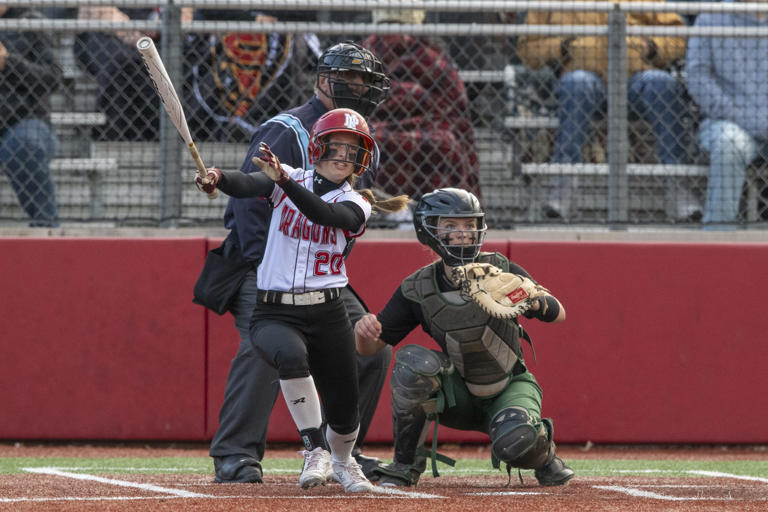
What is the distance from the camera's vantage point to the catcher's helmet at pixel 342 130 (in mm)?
4324

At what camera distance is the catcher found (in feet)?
14.7

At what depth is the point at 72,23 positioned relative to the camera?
7.12 meters

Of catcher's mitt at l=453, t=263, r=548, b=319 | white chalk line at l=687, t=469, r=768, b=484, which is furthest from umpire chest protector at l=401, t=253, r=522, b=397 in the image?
white chalk line at l=687, t=469, r=768, b=484

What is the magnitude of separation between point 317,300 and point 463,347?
0.68 meters

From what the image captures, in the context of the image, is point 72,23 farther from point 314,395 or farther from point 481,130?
point 314,395

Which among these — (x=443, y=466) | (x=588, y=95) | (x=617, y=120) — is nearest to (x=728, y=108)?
(x=617, y=120)

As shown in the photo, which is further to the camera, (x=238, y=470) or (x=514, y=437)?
(x=238, y=470)

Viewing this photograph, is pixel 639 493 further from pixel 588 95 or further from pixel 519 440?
pixel 588 95

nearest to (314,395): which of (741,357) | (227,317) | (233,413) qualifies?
(233,413)

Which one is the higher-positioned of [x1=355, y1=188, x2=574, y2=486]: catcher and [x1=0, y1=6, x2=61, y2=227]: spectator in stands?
[x1=0, y1=6, x2=61, y2=227]: spectator in stands

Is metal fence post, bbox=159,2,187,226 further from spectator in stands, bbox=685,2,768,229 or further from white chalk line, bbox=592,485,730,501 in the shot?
white chalk line, bbox=592,485,730,501

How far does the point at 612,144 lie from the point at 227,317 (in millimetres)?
2616

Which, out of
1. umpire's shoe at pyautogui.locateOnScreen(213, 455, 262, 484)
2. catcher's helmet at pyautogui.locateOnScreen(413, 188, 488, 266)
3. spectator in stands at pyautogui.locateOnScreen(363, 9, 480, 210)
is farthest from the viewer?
spectator in stands at pyautogui.locateOnScreen(363, 9, 480, 210)

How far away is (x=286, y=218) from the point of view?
4395mm
